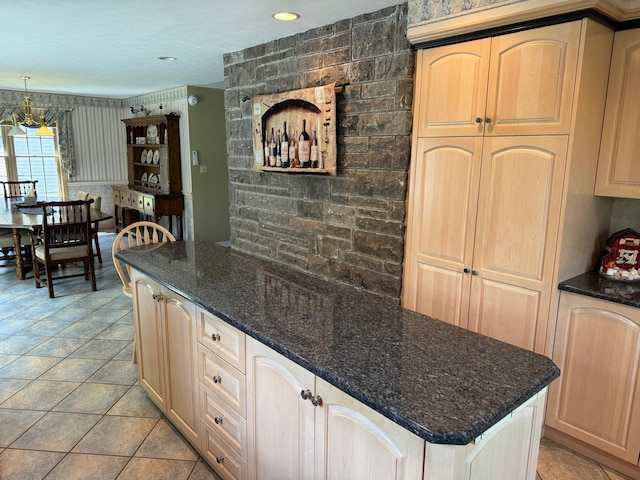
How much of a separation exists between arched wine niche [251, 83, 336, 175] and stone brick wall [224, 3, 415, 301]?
0.08 meters

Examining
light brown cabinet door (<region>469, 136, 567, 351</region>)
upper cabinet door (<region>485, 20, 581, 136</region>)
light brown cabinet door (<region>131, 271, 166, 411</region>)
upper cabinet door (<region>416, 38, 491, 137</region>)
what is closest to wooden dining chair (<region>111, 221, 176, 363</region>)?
light brown cabinet door (<region>131, 271, 166, 411</region>)

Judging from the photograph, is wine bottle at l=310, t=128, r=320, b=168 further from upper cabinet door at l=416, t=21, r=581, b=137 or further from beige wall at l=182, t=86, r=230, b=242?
beige wall at l=182, t=86, r=230, b=242

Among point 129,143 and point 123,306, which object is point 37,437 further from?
point 129,143

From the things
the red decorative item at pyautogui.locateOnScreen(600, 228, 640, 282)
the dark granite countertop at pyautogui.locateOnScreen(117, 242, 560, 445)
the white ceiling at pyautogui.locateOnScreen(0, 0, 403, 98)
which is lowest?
the dark granite countertop at pyautogui.locateOnScreen(117, 242, 560, 445)

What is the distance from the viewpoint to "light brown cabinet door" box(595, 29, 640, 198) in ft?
6.66

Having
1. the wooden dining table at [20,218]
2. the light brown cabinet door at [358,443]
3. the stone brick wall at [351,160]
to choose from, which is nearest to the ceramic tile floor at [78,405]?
the wooden dining table at [20,218]

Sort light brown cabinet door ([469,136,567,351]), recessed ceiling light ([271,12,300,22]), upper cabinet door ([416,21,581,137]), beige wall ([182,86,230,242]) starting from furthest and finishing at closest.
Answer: beige wall ([182,86,230,242]) < recessed ceiling light ([271,12,300,22]) < light brown cabinet door ([469,136,567,351]) < upper cabinet door ([416,21,581,137])

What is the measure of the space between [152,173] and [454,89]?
6028 mm

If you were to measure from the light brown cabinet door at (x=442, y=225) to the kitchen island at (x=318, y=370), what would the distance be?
2.23 ft

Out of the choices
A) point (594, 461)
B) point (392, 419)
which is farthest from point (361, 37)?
point (594, 461)

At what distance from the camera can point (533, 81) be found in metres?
1.99

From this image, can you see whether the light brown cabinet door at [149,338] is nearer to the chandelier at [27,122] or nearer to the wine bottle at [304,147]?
the wine bottle at [304,147]

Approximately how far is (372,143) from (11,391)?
2691 millimetres

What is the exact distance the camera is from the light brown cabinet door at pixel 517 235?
202 cm
